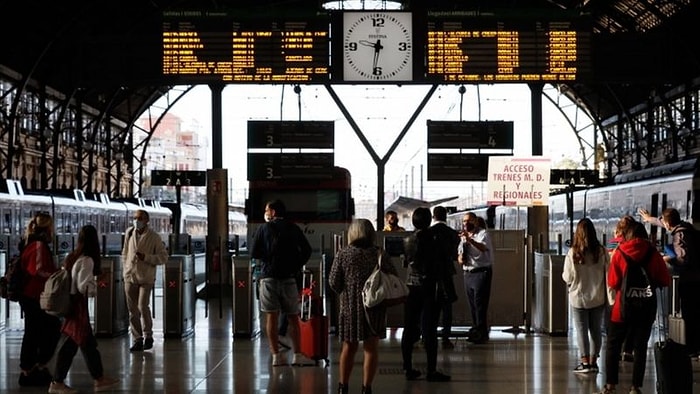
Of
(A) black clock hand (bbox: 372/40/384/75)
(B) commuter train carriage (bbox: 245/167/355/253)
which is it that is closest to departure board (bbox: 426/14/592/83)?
(A) black clock hand (bbox: 372/40/384/75)

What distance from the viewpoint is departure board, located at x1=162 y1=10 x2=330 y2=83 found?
51.6ft

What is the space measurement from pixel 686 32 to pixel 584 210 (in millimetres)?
6594

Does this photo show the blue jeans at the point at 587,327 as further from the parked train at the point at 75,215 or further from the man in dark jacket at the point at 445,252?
the parked train at the point at 75,215

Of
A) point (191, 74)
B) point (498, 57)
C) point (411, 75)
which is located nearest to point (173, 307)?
point (191, 74)

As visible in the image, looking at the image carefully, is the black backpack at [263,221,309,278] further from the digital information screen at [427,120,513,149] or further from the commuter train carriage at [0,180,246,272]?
the digital information screen at [427,120,513,149]

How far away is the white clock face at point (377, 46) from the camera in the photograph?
1560cm

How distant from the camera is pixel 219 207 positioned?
70.2ft

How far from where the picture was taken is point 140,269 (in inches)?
468

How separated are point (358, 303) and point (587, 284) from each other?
8.26 feet

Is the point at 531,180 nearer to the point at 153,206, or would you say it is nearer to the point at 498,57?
the point at 498,57

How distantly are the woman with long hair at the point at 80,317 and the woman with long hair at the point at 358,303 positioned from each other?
2045 mm

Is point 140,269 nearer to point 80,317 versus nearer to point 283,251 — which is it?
point 283,251

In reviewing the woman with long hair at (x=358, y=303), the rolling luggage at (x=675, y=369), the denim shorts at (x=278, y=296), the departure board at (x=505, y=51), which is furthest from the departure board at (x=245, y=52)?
the rolling luggage at (x=675, y=369)

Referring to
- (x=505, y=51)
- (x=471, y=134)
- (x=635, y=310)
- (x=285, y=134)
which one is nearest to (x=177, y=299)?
(x=505, y=51)
